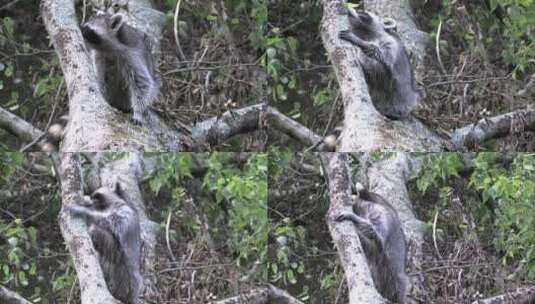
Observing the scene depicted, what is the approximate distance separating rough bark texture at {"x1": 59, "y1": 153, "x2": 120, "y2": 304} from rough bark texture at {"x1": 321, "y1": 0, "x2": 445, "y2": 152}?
3.92 ft

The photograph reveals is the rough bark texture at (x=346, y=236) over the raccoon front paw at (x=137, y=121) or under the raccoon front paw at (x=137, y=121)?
under

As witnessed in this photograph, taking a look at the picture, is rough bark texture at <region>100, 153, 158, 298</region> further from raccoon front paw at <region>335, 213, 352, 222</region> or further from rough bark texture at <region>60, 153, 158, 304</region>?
raccoon front paw at <region>335, 213, 352, 222</region>

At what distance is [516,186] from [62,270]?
2.17 meters

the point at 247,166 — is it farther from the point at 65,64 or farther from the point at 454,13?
the point at 454,13

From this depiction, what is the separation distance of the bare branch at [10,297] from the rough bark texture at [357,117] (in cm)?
157

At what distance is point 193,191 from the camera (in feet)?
16.1

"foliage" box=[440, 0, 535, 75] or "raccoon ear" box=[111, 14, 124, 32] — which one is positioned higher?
"raccoon ear" box=[111, 14, 124, 32]

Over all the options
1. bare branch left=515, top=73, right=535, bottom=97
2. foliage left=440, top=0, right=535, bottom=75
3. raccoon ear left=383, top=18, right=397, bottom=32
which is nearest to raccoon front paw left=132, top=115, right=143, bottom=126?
raccoon ear left=383, top=18, right=397, bottom=32

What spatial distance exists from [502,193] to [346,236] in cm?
87

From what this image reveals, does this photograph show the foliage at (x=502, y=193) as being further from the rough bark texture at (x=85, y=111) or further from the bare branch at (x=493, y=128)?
the rough bark texture at (x=85, y=111)

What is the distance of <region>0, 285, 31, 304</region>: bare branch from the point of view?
4.75m

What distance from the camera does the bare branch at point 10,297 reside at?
15.6 ft

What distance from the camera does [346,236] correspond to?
4848 millimetres

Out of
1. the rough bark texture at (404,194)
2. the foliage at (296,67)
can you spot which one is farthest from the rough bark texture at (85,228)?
the rough bark texture at (404,194)
